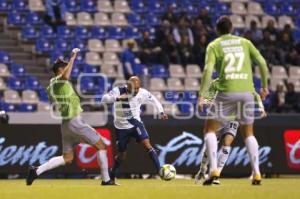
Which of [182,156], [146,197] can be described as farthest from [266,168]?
[146,197]

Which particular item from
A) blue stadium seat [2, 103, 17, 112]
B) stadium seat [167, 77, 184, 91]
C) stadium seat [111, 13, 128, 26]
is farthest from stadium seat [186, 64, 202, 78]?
blue stadium seat [2, 103, 17, 112]

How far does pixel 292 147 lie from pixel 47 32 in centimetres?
928

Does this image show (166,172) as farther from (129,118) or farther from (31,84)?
(31,84)

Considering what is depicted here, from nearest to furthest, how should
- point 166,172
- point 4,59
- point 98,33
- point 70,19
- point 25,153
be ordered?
1. point 166,172
2. point 25,153
3. point 4,59
4. point 98,33
5. point 70,19

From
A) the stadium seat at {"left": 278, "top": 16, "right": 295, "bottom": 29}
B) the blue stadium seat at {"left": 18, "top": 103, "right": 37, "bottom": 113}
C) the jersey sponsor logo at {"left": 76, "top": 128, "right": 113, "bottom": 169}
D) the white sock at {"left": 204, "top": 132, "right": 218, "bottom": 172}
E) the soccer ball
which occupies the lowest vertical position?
the jersey sponsor logo at {"left": 76, "top": 128, "right": 113, "bottom": 169}

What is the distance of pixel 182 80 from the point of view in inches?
1117

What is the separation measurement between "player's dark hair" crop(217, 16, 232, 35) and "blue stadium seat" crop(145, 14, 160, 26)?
16.2 m

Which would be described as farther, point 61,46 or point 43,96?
point 61,46

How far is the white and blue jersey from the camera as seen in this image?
1892 centimetres

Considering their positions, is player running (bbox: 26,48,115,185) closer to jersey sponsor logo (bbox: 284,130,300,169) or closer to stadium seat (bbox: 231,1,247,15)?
jersey sponsor logo (bbox: 284,130,300,169)

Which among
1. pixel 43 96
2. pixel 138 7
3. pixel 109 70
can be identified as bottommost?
pixel 43 96

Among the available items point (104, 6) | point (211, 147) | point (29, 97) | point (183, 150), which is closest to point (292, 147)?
point (183, 150)

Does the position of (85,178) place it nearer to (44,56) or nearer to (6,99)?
(6,99)

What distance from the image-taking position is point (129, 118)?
62.8 feet
